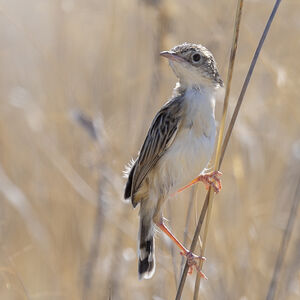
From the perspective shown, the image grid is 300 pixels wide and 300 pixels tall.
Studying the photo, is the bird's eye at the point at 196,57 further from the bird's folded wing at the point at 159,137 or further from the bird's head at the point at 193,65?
the bird's folded wing at the point at 159,137

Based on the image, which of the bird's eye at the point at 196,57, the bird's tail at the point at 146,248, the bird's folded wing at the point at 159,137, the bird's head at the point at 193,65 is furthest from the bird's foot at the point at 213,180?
the bird's eye at the point at 196,57

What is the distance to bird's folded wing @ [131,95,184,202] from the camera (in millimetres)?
3481

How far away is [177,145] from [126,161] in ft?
4.51

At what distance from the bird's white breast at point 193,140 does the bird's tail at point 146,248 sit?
0.40 meters

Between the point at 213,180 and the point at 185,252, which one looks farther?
the point at 185,252

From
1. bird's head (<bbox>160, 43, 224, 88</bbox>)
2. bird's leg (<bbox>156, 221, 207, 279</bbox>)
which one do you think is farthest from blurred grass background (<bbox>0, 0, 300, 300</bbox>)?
bird's head (<bbox>160, 43, 224, 88</bbox>)

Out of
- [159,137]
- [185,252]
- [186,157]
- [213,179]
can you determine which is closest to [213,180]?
[213,179]

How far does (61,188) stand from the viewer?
16.1ft

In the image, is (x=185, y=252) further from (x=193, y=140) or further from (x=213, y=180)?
(x=193, y=140)

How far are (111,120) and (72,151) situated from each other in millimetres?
417

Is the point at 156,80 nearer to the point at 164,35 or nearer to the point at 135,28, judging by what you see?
the point at 164,35

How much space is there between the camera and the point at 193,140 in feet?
11.3

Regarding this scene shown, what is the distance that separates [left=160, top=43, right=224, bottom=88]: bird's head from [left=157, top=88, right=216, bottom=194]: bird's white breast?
83 mm

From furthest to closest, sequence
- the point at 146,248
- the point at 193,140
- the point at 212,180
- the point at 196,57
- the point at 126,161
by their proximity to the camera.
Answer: the point at 126,161 → the point at 146,248 → the point at 196,57 → the point at 193,140 → the point at 212,180
